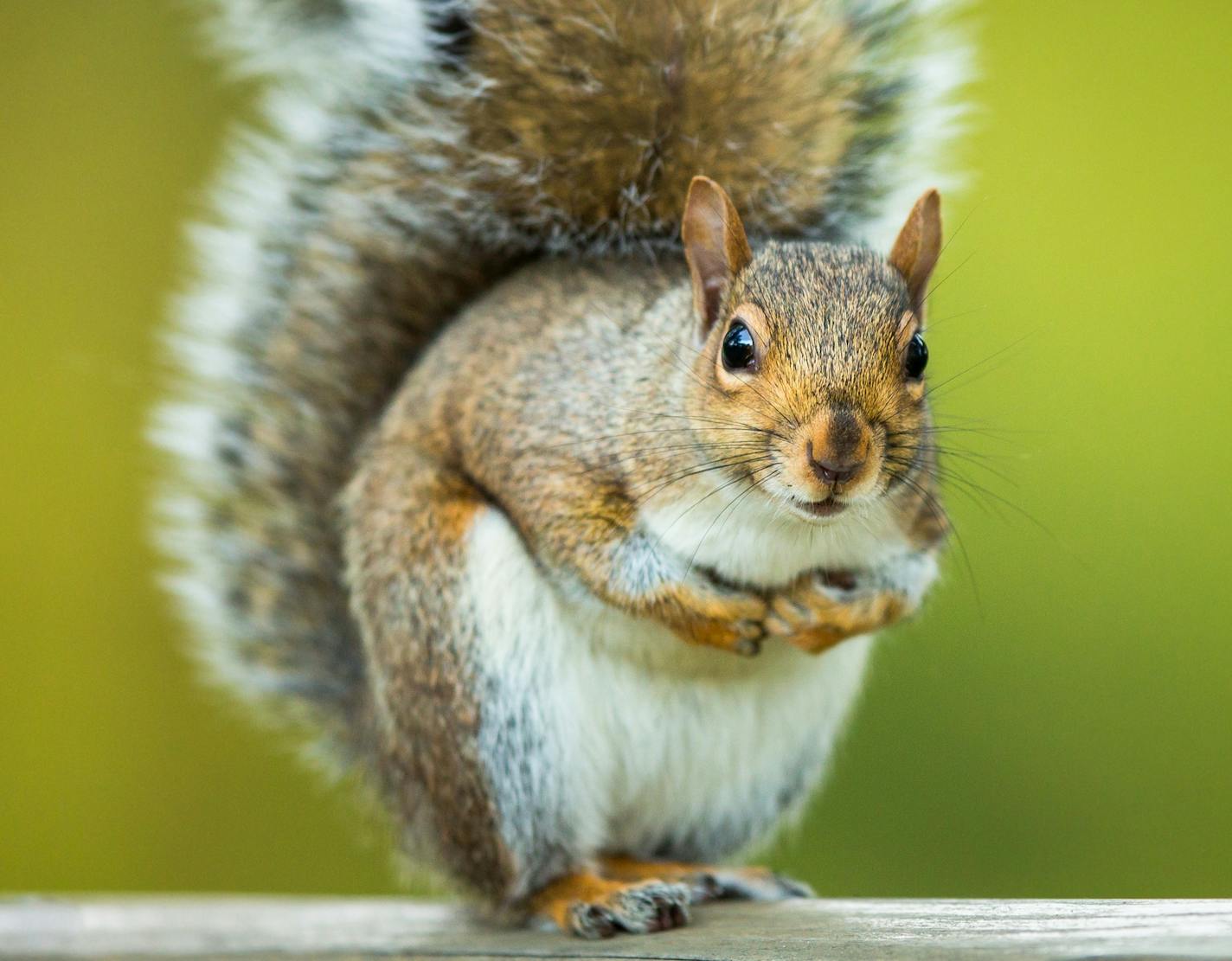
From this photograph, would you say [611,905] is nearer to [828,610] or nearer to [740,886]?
[740,886]

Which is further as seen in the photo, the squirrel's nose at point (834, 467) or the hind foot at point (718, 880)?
the hind foot at point (718, 880)

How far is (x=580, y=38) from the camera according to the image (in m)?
2.00

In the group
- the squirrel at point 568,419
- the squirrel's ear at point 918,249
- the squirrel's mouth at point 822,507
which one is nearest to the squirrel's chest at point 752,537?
the squirrel at point 568,419

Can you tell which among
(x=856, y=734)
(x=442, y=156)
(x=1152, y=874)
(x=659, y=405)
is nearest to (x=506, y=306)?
(x=442, y=156)

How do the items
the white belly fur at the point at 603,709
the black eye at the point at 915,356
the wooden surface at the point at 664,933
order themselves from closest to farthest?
the wooden surface at the point at 664,933 → the black eye at the point at 915,356 → the white belly fur at the point at 603,709

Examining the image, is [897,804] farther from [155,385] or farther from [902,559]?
[155,385]

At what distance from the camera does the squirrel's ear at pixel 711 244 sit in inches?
65.3

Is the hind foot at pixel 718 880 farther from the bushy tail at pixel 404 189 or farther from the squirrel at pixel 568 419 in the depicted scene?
the bushy tail at pixel 404 189

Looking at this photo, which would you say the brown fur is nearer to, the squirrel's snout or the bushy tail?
the squirrel's snout

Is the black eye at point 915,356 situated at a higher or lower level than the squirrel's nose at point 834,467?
higher

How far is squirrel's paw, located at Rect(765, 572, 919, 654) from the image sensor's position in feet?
5.69

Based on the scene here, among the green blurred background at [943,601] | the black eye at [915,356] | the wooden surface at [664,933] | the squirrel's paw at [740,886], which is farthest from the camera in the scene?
the green blurred background at [943,601]

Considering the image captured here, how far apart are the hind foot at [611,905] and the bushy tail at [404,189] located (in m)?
0.48

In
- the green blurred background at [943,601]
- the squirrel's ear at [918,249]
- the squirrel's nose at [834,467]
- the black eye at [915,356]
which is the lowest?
the green blurred background at [943,601]
